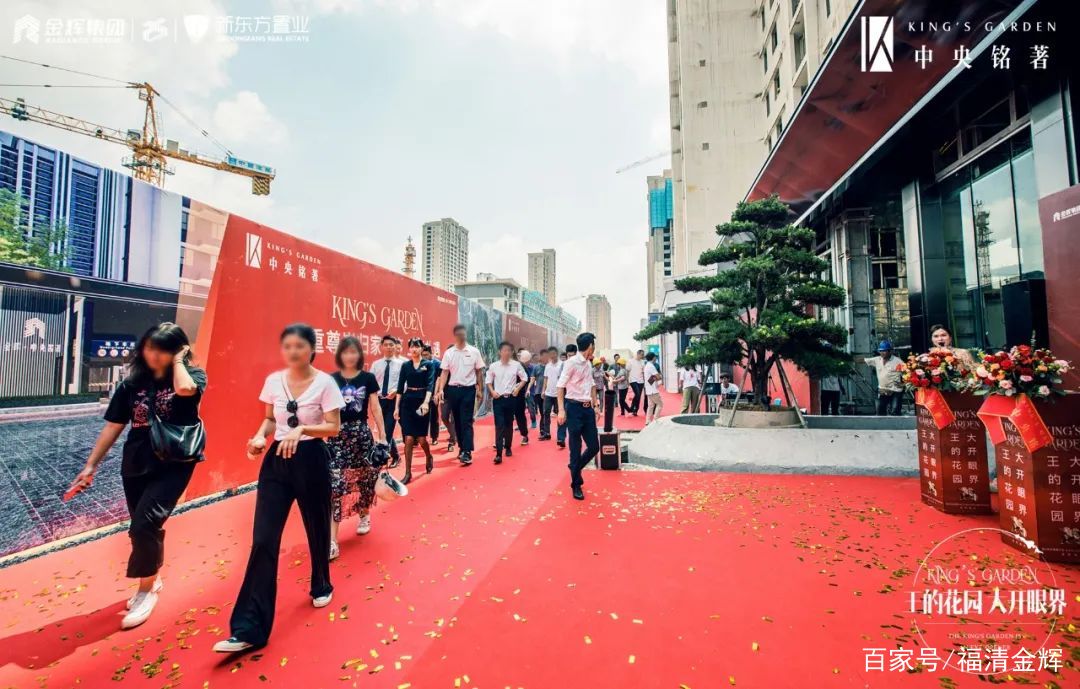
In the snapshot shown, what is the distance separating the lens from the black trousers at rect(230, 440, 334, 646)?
7.02 feet

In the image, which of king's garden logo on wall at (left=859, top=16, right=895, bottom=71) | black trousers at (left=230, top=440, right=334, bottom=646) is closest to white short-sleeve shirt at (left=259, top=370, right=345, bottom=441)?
black trousers at (left=230, top=440, right=334, bottom=646)

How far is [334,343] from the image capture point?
255 inches

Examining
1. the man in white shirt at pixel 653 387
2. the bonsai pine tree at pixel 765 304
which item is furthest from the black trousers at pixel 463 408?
the man in white shirt at pixel 653 387

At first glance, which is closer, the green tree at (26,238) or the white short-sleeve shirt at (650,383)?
the green tree at (26,238)

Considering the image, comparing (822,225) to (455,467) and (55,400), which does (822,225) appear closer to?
(455,467)

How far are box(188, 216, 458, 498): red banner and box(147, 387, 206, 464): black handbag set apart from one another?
219 centimetres

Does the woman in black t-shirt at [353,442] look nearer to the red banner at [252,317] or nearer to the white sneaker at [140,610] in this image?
the white sneaker at [140,610]

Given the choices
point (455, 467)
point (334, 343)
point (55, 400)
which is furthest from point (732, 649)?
point (334, 343)

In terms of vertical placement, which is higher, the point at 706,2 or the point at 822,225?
the point at 706,2

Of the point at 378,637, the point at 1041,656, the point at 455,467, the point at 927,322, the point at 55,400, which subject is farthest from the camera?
the point at 927,322

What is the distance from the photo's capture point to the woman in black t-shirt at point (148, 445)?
2.44 metres

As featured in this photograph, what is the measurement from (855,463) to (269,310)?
7255 mm

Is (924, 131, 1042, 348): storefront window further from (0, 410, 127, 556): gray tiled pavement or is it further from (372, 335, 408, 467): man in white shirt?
(0, 410, 127, 556): gray tiled pavement

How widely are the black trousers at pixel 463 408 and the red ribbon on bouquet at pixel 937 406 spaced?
4.88 meters
